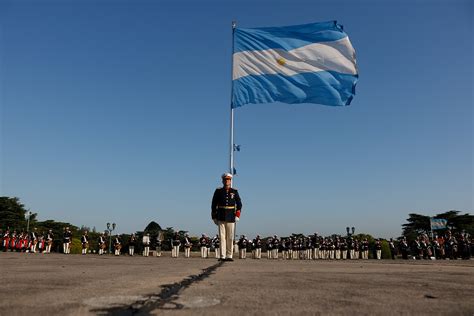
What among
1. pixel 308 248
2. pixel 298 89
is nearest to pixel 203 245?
pixel 308 248

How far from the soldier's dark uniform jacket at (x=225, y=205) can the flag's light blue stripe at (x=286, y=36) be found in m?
8.60

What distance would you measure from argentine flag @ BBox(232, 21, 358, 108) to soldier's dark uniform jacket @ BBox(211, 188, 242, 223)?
6.89 meters

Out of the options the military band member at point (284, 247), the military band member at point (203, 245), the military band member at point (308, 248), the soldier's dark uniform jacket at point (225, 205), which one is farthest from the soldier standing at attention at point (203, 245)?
the soldier's dark uniform jacket at point (225, 205)

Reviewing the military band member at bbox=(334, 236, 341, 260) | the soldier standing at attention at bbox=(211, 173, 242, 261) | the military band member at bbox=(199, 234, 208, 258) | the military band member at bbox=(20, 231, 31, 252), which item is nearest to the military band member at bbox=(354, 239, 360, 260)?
the military band member at bbox=(334, 236, 341, 260)

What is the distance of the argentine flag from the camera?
15.4 m

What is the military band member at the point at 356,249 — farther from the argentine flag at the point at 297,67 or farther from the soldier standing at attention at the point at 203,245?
the argentine flag at the point at 297,67

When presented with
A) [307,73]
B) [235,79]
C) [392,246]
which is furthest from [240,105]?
[392,246]

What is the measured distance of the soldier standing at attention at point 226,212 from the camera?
352 inches

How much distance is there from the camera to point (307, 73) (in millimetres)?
15672

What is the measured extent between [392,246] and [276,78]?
2471 cm

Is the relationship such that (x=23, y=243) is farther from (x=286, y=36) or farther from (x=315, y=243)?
(x=286, y=36)

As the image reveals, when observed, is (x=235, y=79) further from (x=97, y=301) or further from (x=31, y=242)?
(x=31, y=242)

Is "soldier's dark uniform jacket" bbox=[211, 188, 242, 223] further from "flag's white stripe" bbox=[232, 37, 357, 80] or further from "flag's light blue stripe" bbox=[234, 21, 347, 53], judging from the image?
"flag's light blue stripe" bbox=[234, 21, 347, 53]

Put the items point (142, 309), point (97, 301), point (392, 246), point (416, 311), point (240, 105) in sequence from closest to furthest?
point (142, 309) < point (416, 311) < point (97, 301) < point (240, 105) < point (392, 246)
